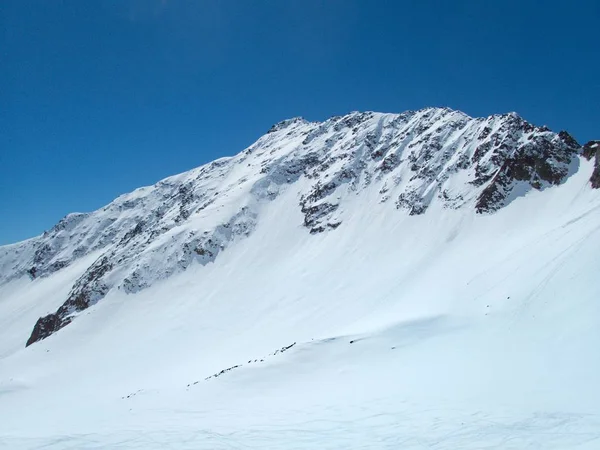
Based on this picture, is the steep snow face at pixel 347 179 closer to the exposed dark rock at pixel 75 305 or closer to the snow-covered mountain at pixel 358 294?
the exposed dark rock at pixel 75 305

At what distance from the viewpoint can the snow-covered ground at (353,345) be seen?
11.3 meters

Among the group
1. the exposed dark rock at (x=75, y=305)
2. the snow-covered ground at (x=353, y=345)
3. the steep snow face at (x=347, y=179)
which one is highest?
the steep snow face at (x=347, y=179)

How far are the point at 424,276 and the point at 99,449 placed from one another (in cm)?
3572

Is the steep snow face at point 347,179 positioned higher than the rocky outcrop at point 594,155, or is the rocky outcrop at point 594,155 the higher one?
the steep snow face at point 347,179

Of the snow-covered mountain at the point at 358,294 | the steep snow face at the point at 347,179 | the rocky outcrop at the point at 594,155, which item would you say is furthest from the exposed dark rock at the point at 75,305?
the rocky outcrop at the point at 594,155

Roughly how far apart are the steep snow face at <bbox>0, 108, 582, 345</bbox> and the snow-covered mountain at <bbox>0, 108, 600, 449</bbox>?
1.27ft

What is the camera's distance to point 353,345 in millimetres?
23266

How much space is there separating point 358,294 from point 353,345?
19.2 m

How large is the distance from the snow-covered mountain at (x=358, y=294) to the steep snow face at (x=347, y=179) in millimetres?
389

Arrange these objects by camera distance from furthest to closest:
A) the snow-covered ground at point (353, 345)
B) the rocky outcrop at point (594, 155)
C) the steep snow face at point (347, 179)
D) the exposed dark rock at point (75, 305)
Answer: the exposed dark rock at point (75, 305)
the steep snow face at point (347, 179)
the rocky outcrop at point (594, 155)
the snow-covered ground at point (353, 345)

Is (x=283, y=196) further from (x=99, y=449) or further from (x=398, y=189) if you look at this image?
(x=99, y=449)

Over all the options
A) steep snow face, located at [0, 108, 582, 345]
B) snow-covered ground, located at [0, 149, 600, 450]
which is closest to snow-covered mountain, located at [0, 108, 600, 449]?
snow-covered ground, located at [0, 149, 600, 450]

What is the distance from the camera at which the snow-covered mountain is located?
1528cm

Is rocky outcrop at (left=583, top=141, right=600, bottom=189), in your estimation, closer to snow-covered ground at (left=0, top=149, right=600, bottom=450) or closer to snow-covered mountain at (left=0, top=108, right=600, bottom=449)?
snow-covered mountain at (left=0, top=108, right=600, bottom=449)
